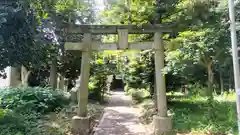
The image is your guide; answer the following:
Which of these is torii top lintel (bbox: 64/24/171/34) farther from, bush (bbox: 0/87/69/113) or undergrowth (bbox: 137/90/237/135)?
bush (bbox: 0/87/69/113)

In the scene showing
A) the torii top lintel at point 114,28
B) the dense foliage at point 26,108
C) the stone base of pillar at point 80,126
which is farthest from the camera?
the torii top lintel at point 114,28

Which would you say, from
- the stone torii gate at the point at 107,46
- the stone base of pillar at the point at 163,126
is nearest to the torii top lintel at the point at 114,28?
the stone torii gate at the point at 107,46

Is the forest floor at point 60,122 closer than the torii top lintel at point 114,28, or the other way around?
the forest floor at point 60,122

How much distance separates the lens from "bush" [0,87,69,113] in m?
7.45

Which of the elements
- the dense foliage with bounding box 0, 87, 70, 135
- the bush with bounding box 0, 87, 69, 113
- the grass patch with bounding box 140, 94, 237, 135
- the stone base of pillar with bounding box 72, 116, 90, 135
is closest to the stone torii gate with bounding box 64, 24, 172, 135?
the stone base of pillar with bounding box 72, 116, 90, 135

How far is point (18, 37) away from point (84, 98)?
2.83 metres

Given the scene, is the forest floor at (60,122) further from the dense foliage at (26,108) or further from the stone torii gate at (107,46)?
the stone torii gate at (107,46)

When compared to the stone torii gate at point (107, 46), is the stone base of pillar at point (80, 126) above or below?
below

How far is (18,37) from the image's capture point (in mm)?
4988

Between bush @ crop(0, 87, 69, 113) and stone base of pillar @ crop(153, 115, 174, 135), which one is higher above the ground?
bush @ crop(0, 87, 69, 113)

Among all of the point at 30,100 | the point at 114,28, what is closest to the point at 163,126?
the point at 114,28

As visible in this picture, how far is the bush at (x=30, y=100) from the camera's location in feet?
24.4

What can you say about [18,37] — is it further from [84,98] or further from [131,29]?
[131,29]

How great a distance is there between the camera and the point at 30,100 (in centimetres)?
824
